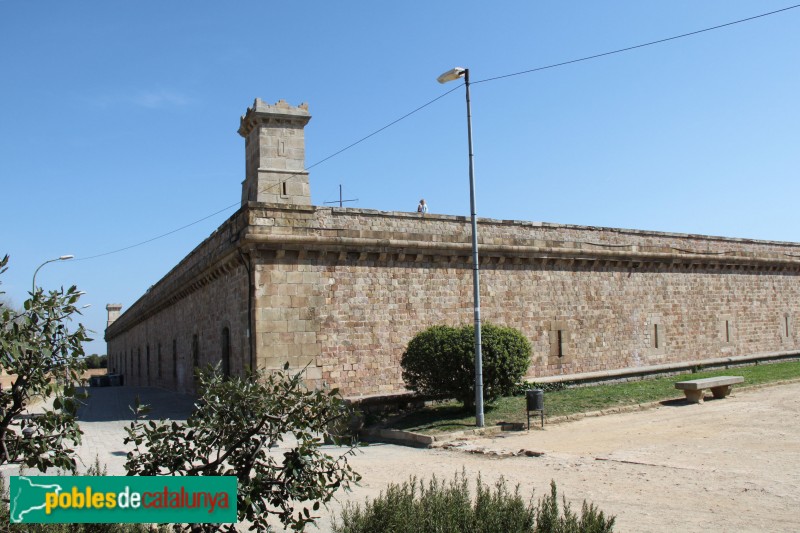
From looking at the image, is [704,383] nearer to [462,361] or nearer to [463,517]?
[462,361]

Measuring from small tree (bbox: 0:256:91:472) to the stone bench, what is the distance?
43.3 ft

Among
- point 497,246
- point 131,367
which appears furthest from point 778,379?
point 131,367

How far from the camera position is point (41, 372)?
4.54 meters

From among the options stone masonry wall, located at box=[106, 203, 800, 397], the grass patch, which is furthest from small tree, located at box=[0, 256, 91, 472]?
the grass patch

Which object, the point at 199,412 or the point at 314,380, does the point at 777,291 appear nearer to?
the point at 314,380

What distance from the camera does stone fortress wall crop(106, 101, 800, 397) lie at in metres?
14.7

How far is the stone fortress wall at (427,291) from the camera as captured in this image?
14.7 m

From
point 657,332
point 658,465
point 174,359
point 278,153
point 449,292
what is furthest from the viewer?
point 174,359

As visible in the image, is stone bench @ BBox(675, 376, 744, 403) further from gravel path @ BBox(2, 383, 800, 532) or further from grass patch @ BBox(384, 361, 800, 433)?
grass patch @ BBox(384, 361, 800, 433)

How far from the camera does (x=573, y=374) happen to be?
18641mm

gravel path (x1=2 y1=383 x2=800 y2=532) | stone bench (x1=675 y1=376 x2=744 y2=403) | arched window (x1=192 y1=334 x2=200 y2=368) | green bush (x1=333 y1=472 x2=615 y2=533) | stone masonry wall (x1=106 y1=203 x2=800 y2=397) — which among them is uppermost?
stone masonry wall (x1=106 y1=203 x2=800 y2=397)

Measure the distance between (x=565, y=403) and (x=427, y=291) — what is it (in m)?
4.29

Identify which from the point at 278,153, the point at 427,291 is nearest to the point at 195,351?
the point at 278,153

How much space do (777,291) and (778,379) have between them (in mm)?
A: 9823
